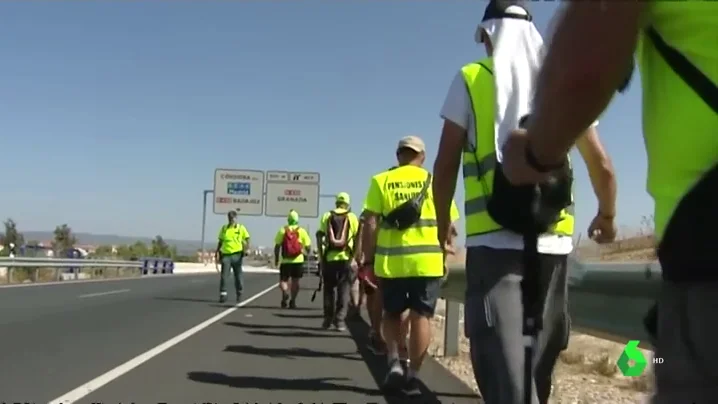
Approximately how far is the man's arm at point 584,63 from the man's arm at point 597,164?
1.53 metres

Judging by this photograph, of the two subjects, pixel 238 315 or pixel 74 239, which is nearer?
pixel 238 315

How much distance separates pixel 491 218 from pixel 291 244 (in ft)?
42.4

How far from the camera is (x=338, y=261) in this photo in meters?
12.6

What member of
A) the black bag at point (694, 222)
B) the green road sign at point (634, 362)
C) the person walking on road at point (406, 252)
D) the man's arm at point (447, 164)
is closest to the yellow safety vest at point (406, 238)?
the person walking on road at point (406, 252)

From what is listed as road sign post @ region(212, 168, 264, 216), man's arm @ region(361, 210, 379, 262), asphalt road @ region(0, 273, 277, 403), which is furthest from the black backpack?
road sign post @ region(212, 168, 264, 216)

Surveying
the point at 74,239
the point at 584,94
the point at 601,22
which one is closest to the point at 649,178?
the point at 584,94

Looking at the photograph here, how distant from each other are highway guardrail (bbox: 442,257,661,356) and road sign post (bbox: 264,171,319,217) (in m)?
38.1

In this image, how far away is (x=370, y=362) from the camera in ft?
29.1

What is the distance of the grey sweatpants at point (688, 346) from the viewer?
1497 millimetres

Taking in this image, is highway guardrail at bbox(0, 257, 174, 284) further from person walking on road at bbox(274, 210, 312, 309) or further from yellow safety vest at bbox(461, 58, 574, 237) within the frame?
yellow safety vest at bbox(461, 58, 574, 237)

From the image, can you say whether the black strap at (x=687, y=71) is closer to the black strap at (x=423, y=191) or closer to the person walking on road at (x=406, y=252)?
the person walking on road at (x=406, y=252)

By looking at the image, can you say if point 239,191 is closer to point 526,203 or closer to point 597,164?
point 597,164

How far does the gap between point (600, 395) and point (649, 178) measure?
207 inches

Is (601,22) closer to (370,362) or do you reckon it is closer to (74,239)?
(370,362)
